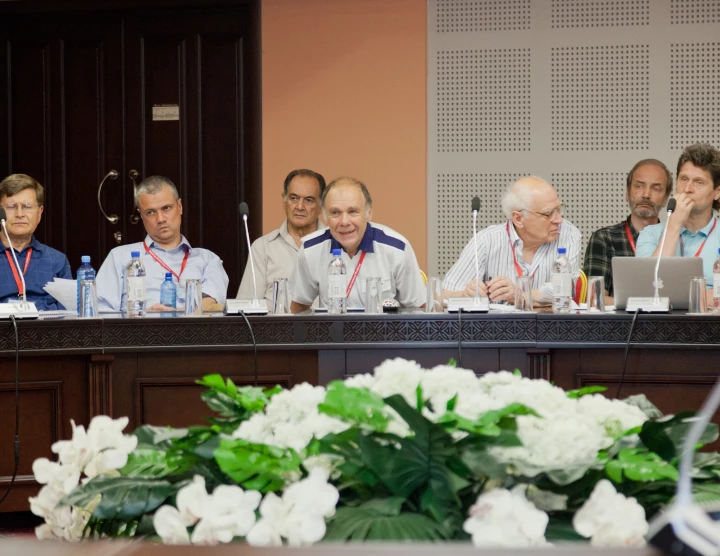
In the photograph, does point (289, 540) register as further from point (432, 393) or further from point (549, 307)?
point (549, 307)

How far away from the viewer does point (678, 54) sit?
5.29m

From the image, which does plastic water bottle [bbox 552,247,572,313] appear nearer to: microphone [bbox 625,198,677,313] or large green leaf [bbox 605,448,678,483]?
microphone [bbox 625,198,677,313]

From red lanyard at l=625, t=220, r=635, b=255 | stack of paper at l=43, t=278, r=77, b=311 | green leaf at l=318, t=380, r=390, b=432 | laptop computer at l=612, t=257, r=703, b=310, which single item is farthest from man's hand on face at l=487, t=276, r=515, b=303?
green leaf at l=318, t=380, r=390, b=432

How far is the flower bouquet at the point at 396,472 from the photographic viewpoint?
85 cm

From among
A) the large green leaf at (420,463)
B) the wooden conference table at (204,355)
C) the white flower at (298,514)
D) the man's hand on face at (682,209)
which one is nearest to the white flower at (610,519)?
the large green leaf at (420,463)

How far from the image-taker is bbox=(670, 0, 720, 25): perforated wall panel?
527 centimetres

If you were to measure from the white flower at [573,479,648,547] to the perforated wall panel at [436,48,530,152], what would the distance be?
470 cm

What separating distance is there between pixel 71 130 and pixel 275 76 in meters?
1.33

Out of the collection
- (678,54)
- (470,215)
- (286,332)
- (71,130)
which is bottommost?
(286,332)

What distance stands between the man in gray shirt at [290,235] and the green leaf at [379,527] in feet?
12.8

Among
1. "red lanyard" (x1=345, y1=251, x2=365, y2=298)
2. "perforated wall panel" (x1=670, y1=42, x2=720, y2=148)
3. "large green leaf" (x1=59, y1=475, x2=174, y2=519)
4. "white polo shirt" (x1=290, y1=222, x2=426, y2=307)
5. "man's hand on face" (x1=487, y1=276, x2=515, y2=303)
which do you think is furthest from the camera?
"perforated wall panel" (x1=670, y1=42, x2=720, y2=148)

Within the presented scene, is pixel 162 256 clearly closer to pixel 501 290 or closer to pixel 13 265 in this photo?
pixel 13 265

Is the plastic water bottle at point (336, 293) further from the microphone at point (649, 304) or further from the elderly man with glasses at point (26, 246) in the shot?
the elderly man with glasses at point (26, 246)

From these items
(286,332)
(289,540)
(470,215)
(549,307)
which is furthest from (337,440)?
(470,215)
